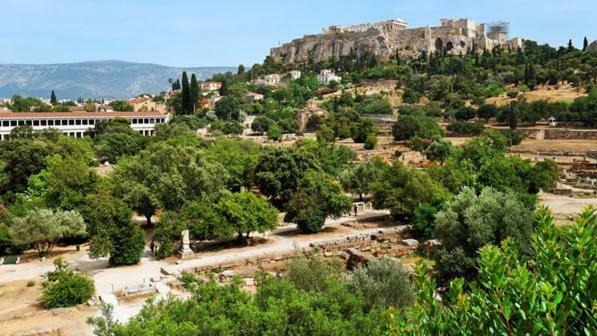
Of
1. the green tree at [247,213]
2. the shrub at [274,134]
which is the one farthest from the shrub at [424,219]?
the shrub at [274,134]

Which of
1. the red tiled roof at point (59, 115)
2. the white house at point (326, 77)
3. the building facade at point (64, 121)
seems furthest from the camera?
the white house at point (326, 77)

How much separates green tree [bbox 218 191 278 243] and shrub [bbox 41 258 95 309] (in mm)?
7751

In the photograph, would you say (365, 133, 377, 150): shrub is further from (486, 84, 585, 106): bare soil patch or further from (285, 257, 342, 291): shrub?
(285, 257, 342, 291): shrub

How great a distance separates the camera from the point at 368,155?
186 feet

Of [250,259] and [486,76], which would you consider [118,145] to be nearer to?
[250,259]

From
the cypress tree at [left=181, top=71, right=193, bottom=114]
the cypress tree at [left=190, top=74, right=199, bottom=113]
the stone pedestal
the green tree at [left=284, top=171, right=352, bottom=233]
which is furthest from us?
the cypress tree at [left=190, top=74, right=199, bottom=113]

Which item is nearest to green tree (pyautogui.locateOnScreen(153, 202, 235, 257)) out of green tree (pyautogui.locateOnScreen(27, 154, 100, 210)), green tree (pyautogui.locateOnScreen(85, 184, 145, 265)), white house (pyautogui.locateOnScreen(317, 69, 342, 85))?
green tree (pyautogui.locateOnScreen(85, 184, 145, 265))

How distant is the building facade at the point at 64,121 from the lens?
66.1m

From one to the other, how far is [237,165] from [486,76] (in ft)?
223

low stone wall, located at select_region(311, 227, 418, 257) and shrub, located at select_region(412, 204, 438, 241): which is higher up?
shrub, located at select_region(412, 204, 438, 241)

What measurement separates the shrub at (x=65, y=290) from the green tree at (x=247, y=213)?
25.4ft

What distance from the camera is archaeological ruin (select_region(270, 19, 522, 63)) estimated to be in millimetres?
128875

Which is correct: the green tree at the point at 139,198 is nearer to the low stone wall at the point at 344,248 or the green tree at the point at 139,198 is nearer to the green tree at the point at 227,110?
the low stone wall at the point at 344,248

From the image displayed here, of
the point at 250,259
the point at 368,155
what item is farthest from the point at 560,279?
the point at 368,155
